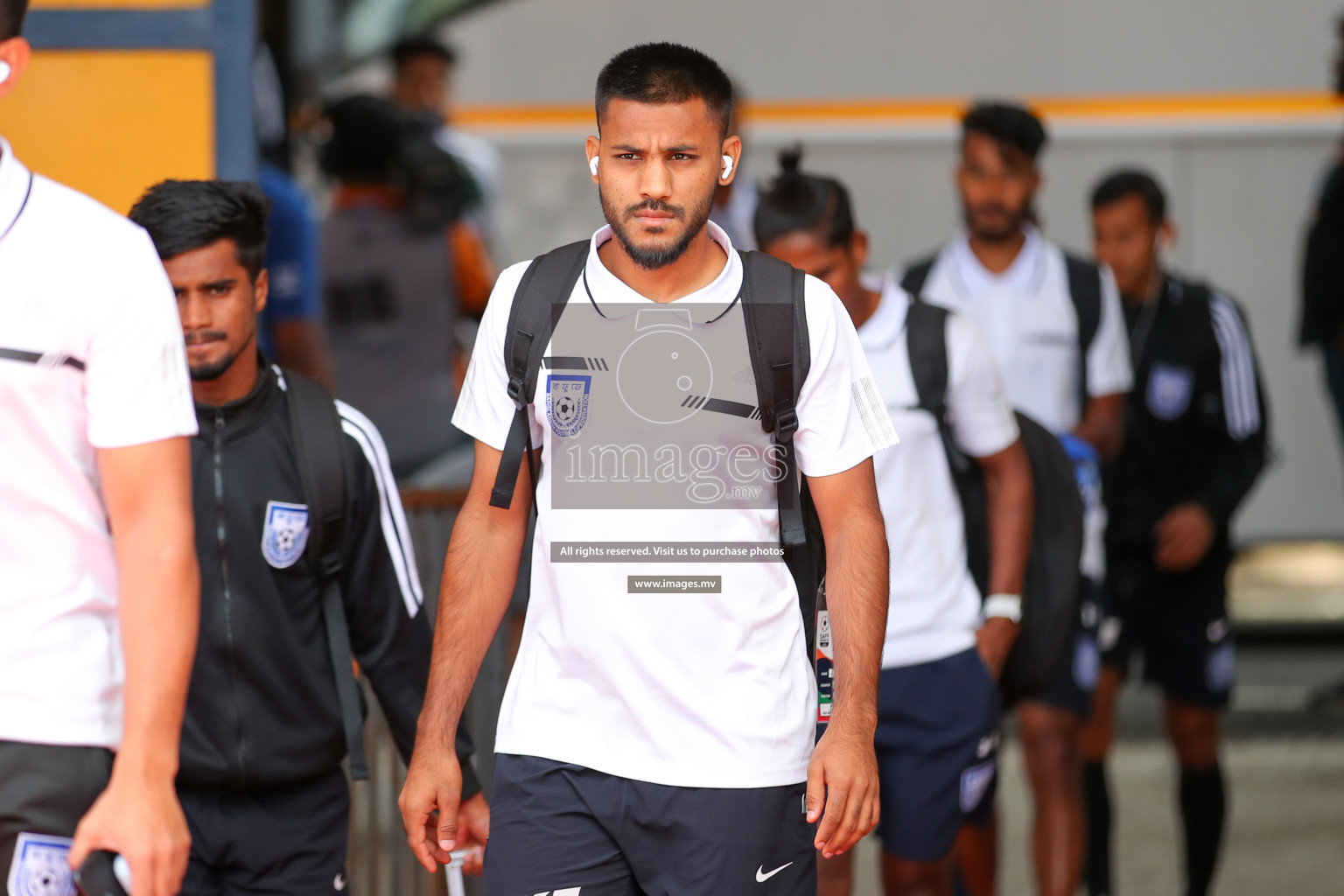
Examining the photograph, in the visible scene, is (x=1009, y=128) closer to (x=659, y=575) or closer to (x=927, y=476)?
(x=927, y=476)

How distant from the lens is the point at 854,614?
266cm

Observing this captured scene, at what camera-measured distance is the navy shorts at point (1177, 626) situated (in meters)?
5.57

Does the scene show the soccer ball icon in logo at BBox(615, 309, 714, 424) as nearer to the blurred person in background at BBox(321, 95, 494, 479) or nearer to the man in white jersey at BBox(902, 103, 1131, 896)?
the man in white jersey at BBox(902, 103, 1131, 896)

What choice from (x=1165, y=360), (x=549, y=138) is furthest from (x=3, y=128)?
(x=549, y=138)

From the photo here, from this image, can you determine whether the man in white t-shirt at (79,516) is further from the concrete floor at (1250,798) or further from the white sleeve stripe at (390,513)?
the concrete floor at (1250,798)

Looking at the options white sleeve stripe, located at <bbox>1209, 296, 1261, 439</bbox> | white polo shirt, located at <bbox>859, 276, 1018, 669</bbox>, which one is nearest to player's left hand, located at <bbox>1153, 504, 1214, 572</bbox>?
white sleeve stripe, located at <bbox>1209, 296, 1261, 439</bbox>

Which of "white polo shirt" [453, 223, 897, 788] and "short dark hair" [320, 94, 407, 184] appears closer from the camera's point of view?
"white polo shirt" [453, 223, 897, 788]

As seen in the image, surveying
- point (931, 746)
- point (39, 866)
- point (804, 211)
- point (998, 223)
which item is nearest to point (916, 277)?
point (998, 223)

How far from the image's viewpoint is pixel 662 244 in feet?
8.77

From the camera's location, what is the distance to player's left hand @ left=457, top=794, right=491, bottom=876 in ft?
10.3

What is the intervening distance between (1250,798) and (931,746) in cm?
347

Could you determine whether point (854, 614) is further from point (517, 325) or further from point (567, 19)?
point (567, 19)

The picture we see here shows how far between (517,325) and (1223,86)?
6.62m

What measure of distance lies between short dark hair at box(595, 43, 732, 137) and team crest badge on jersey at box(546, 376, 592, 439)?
1.34 feet
